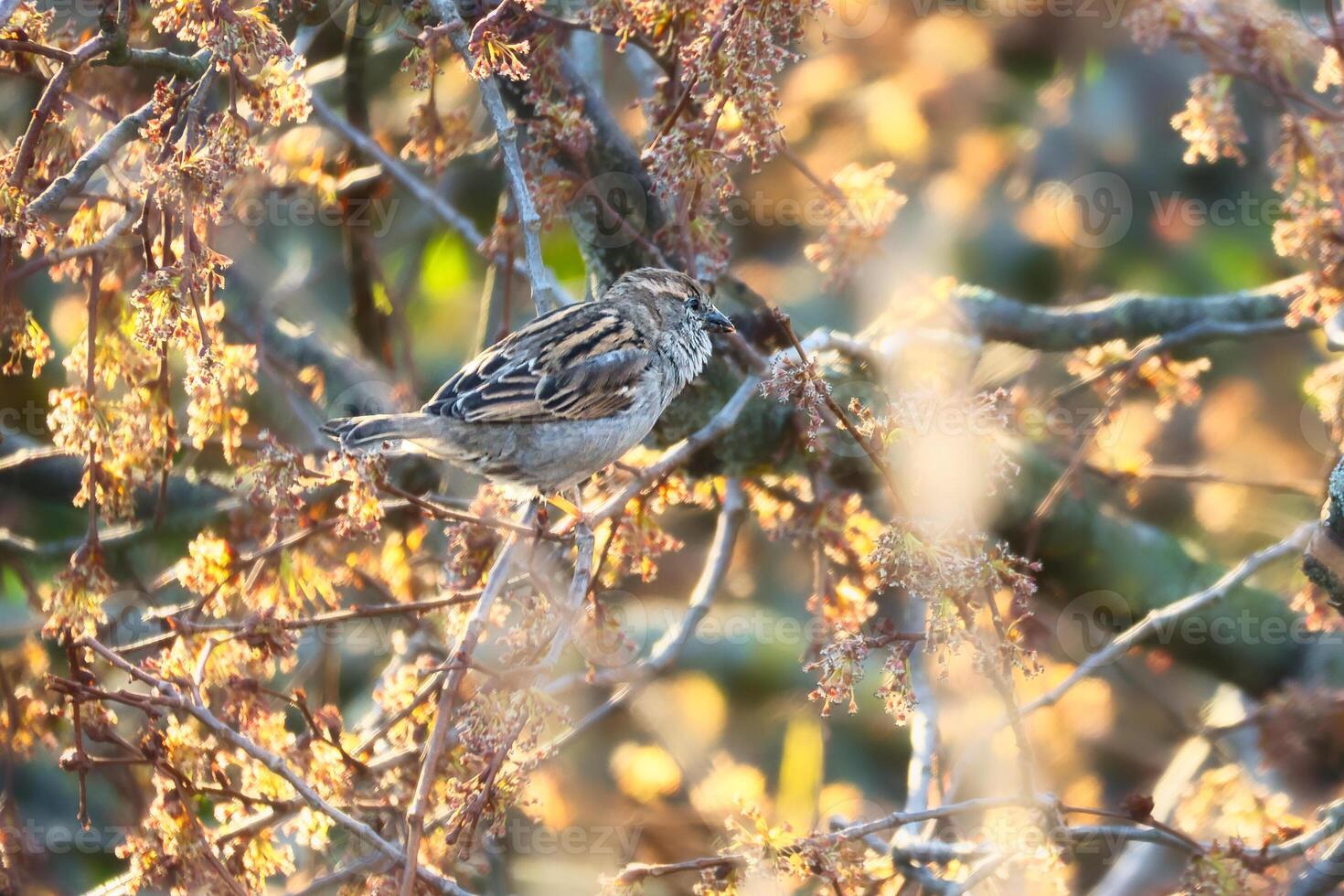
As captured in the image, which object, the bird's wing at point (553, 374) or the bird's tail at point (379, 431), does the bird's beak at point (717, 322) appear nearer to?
the bird's wing at point (553, 374)

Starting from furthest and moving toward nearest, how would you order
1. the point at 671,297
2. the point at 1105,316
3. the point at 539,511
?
the point at 1105,316 → the point at 671,297 → the point at 539,511

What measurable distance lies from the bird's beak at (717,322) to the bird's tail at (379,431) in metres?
0.90

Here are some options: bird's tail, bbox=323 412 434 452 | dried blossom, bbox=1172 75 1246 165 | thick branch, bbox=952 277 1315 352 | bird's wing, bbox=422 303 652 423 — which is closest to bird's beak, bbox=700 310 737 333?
bird's wing, bbox=422 303 652 423

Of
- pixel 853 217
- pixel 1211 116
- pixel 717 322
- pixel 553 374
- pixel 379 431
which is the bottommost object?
pixel 379 431

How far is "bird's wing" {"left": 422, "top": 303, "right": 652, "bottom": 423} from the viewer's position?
159 inches

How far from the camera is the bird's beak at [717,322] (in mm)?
4086

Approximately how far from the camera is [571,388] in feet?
13.6

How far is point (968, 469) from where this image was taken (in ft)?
10.3

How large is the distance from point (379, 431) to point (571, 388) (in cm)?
76

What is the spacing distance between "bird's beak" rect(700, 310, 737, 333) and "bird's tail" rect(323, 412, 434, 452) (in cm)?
90

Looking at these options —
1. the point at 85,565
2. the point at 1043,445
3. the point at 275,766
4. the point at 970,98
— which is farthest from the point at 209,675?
the point at 970,98

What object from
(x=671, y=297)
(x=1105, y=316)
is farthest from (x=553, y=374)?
(x=1105, y=316)

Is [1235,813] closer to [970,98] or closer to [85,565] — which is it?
[85,565]

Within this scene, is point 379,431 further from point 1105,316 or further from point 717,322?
point 1105,316
